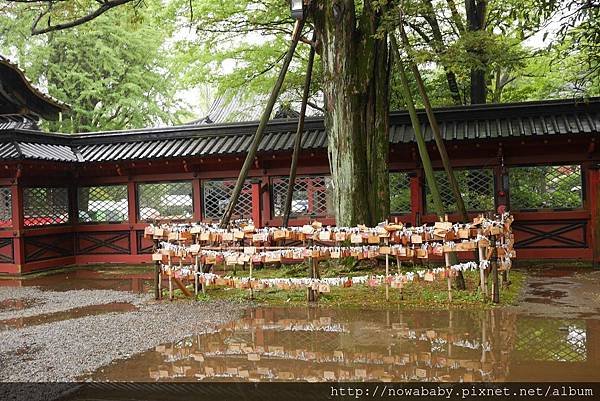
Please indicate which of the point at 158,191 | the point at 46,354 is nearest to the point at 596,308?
the point at 46,354

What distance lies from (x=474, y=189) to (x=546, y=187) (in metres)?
1.51

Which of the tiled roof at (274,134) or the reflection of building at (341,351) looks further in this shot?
the tiled roof at (274,134)

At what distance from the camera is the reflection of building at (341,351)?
5292 millimetres

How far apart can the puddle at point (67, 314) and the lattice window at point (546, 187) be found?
854 cm

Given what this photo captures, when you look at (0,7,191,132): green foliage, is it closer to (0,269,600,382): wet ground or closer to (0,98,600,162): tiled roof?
(0,98,600,162): tiled roof

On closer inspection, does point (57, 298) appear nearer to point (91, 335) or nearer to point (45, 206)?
point (91, 335)

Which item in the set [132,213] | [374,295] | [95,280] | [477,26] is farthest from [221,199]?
[477,26]

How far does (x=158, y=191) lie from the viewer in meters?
15.5

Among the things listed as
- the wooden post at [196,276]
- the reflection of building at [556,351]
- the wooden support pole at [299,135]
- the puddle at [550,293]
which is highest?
the wooden support pole at [299,135]

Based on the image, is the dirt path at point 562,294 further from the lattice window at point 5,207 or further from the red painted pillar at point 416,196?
the lattice window at point 5,207

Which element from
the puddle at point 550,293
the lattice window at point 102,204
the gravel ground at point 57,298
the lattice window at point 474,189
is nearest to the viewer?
the puddle at point 550,293

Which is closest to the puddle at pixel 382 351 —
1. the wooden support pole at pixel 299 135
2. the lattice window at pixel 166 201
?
the wooden support pole at pixel 299 135

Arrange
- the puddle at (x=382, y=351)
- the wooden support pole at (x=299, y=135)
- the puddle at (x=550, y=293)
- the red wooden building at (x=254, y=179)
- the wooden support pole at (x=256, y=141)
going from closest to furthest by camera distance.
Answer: the puddle at (x=382, y=351) < the puddle at (x=550, y=293) < the wooden support pole at (x=256, y=141) < the wooden support pole at (x=299, y=135) < the red wooden building at (x=254, y=179)

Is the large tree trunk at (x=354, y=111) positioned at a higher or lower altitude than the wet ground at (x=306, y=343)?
higher
